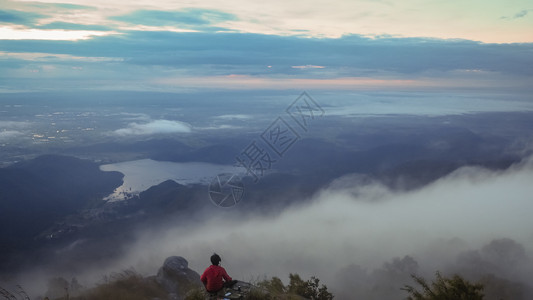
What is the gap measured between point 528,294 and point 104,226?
115 metres

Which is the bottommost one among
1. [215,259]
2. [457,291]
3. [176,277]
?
[176,277]

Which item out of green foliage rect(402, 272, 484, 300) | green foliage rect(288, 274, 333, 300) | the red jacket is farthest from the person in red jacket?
green foliage rect(288, 274, 333, 300)

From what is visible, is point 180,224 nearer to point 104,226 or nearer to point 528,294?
point 104,226

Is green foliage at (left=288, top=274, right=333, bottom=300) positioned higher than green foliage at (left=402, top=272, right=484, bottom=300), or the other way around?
green foliage at (left=402, top=272, right=484, bottom=300)

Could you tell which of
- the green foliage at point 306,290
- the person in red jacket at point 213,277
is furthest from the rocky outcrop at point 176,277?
A: the person in red jacket at point 213,277

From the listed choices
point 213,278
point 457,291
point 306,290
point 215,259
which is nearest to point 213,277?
point 213,278

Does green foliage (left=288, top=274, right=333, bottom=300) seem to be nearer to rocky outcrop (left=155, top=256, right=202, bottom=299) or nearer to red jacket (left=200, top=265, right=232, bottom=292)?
rocky outcrop (left=155, top=256, right=202, bottom=299)

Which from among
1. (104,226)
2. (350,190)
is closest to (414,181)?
(350,190)

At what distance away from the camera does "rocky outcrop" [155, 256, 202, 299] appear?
76.6ft

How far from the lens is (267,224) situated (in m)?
128

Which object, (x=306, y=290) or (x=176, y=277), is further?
(x=176, y=277)

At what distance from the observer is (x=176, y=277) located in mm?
24672

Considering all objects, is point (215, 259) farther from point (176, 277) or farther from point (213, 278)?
point (176, 277)

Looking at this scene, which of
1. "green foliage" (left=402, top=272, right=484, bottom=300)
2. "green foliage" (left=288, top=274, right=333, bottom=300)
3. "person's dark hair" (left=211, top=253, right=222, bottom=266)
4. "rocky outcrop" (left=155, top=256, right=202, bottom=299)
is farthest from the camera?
"rocky outcrop" (left=155, top=256, right=202, bottom=299)
